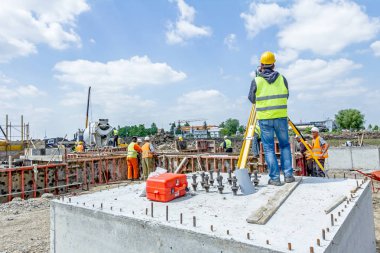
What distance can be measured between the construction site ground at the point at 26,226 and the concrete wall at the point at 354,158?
17.2ft

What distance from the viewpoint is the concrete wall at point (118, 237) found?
240 centimetres

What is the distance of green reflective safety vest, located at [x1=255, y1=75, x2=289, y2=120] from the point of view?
13.5 ft

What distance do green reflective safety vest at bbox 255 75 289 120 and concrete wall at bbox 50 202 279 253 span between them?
2.30 meters

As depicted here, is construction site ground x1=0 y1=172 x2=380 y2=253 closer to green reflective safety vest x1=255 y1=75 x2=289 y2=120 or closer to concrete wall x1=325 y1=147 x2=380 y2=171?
green reflective safety vest x1=255 y1=75 x2=289 y2=120

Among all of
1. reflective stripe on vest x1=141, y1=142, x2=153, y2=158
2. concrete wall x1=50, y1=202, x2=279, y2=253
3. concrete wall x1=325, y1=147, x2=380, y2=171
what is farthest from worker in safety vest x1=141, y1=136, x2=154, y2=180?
concrete wall x1=325, y1=147, x2=380, y2=171

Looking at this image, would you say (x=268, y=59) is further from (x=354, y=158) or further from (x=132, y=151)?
(x=354, y=158)

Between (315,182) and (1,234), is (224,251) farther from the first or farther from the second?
(1,234)

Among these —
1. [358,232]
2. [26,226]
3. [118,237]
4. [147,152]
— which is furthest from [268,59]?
[147,152]

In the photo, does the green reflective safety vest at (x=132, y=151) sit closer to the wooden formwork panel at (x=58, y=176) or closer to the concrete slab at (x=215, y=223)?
the wooden formwork panel at (x=58, y=176)

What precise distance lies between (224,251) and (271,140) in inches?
90.8

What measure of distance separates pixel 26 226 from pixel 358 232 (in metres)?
6.75

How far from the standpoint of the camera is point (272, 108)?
13.6 feet

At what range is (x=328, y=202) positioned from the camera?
10.2 ft

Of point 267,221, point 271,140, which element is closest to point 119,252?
point 267,221
